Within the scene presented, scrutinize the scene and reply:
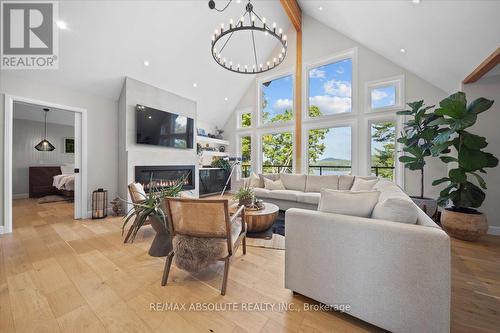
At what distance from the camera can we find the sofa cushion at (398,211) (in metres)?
1.25

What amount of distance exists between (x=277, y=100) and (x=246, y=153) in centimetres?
207

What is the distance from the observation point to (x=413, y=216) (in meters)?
1.25

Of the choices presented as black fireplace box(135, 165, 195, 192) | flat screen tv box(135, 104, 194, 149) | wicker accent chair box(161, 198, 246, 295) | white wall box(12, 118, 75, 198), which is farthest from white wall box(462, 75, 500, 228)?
white wall box(12, 118, 75, 198)

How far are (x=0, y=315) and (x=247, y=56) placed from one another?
20.3ft

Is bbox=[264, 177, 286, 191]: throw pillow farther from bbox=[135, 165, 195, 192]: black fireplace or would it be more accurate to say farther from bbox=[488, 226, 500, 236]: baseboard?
bbox=[488, 226, 500, 236]: baseboard

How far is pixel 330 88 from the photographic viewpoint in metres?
5.15

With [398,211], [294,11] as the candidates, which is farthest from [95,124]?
[294,11]

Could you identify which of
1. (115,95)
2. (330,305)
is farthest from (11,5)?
(330,305)

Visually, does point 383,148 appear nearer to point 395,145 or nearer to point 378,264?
point 395,145

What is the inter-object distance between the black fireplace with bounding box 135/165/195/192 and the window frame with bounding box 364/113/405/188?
429cm

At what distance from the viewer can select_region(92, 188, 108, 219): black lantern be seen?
145 inches

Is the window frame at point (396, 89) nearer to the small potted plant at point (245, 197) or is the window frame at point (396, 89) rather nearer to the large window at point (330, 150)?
the large window at point (330, 150)

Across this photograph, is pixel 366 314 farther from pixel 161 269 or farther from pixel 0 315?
pixel 0 315

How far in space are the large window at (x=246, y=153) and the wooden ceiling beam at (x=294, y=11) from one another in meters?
3.45
